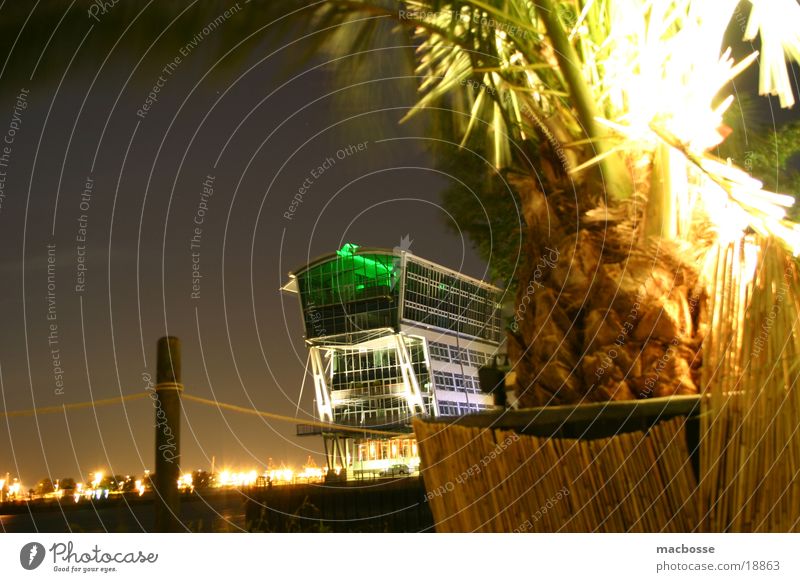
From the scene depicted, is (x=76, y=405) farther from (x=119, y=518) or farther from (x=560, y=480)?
(x=119, y=518)

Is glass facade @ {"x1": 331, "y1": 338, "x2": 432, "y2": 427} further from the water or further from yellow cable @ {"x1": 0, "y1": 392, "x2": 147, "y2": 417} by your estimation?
yellow cable @ {"x1": 0, "y1": 392, "x2": 147, "y2": 417}

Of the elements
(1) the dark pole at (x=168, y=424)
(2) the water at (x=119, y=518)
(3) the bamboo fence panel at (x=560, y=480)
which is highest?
(1) the dark pole at (x=168, y=424)

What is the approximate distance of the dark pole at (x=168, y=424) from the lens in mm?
2311


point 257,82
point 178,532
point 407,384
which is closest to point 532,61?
point 257,82

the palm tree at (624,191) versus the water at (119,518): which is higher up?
the palm tree at (624,191)

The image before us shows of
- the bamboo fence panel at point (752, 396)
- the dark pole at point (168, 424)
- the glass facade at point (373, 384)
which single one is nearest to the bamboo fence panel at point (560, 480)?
the bamboo fence panel at point (752, 396)

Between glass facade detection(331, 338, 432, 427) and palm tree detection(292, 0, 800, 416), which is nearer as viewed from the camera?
palm tree detection(292, 0, 800, 416)

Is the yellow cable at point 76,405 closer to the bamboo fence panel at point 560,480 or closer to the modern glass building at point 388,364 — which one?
the bamboo fence panel at point 560,480

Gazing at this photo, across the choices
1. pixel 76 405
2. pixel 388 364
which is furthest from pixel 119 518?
pixel 388 364

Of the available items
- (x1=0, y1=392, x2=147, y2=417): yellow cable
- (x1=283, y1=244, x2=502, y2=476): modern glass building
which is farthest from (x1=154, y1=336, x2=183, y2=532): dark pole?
(x1=283, y1=244, x2=502, y2=476): modern glass building

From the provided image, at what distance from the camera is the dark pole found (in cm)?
231
